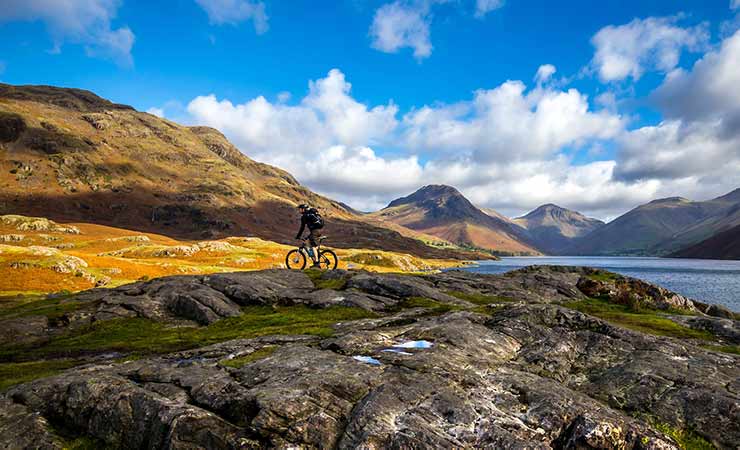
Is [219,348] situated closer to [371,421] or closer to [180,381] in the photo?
[180,381]

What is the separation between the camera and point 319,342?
1725 centimetres

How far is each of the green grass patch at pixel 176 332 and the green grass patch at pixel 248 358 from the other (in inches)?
148

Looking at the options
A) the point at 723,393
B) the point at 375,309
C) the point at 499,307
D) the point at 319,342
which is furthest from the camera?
the point at 375,309

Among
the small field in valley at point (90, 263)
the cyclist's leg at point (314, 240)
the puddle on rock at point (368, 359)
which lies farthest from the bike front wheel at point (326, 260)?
the small field in valley at point (90, 263)

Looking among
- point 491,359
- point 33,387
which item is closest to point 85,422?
point 33,387

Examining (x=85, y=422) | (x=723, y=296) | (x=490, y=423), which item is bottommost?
(x=723, y=296)

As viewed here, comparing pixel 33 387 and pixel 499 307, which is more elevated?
pixel 499 307

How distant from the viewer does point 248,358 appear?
15125mm

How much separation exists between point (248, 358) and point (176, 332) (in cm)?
1253

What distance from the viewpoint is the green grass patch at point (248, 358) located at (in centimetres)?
1459

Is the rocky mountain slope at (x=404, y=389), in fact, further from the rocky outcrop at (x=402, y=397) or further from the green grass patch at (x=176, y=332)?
the green grass patch at (x=176, y=332)

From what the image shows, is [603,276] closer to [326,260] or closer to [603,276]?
[603,276]

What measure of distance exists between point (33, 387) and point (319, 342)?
993 centimetres

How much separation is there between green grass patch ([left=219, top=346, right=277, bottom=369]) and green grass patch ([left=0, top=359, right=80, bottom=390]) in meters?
7.25
